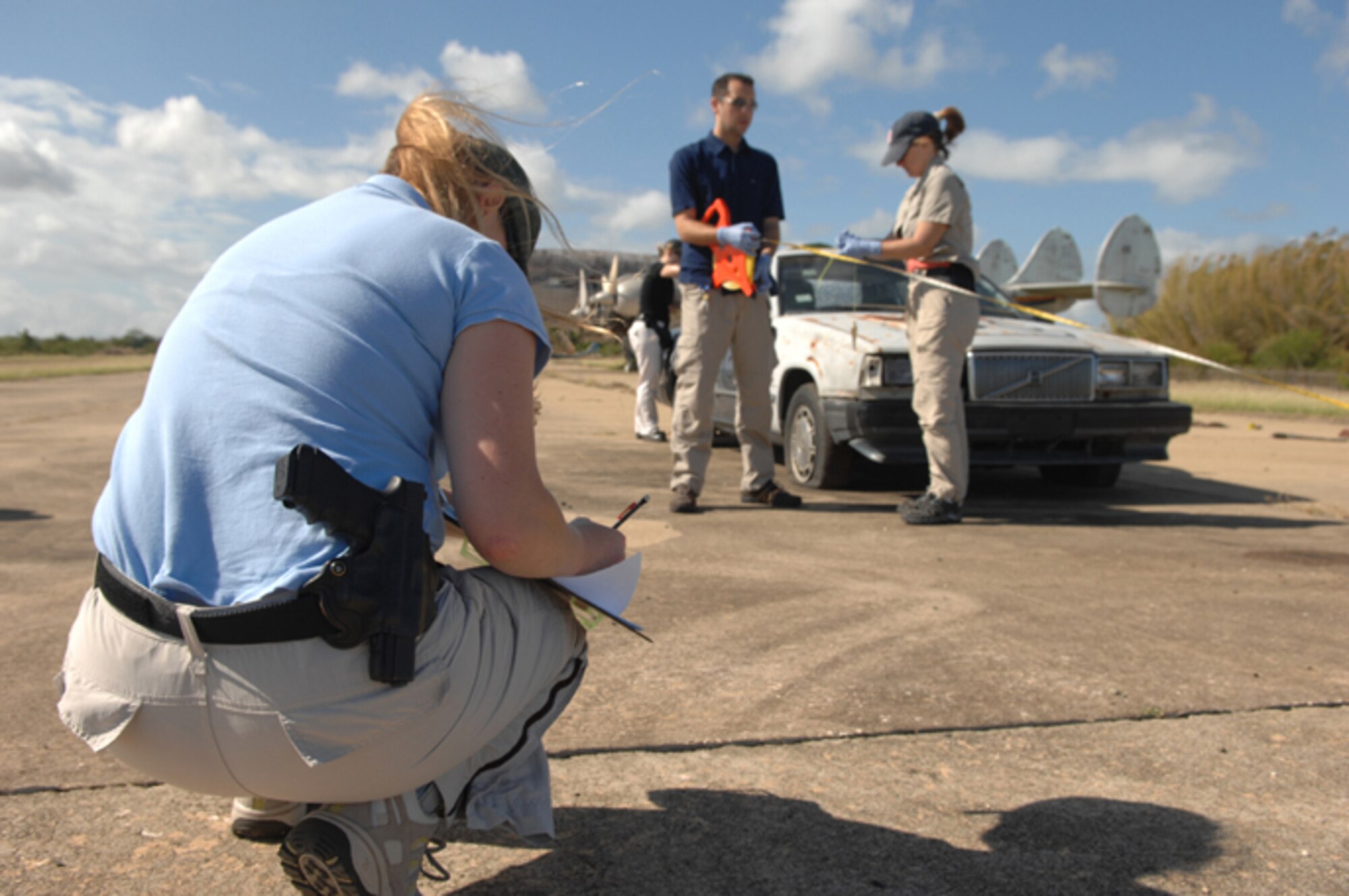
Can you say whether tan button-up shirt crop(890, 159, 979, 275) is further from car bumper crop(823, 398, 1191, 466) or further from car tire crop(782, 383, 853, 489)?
car tire crop(782, 383, 853, 489)

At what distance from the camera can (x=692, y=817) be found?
6.83ft

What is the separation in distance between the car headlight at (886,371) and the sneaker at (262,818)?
437cm

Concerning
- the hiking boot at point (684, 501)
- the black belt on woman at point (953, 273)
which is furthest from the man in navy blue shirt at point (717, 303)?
the black belt on woman at point (953, 273)

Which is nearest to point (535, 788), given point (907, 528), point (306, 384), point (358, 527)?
point (358, 527)

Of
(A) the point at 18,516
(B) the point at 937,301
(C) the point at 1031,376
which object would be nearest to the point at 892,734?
(B) the point at 937,301

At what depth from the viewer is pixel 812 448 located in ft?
21.4

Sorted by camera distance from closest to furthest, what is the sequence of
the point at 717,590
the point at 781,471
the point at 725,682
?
1. the point at 725,682
2. the point at 717,590
3. the point at 781,471

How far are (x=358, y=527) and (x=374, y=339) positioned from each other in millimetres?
280

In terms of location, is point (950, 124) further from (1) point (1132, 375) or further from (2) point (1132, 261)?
(2) point (1132, 261)

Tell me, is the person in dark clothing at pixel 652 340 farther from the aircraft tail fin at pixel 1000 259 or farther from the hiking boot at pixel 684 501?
the aircraft tail fin at pixel 1000 259

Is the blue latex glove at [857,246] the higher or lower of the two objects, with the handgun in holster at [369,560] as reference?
higher

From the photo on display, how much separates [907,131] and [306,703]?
15.8 ft

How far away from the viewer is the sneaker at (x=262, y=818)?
1.96 meters

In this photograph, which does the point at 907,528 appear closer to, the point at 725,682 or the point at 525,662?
the point at 725,682
